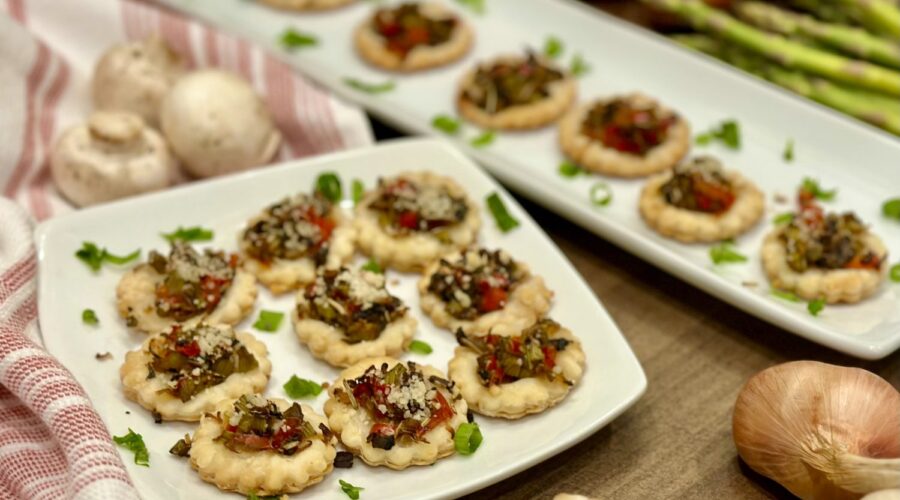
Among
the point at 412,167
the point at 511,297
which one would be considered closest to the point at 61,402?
the point at 511,297

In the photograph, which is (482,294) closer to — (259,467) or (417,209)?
(417,209)

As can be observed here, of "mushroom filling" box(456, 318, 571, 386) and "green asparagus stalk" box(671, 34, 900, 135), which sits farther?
"green asparagus stalk" box(671, 34, 900, 135)

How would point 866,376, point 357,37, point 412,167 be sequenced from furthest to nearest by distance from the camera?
1. point 357,37
2. point 412,167
3. point 866,376

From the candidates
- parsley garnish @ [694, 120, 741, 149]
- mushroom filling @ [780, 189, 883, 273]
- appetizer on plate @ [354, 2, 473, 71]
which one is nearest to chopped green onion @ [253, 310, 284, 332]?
appetizer on plate @ [354, 2, 473, 71]

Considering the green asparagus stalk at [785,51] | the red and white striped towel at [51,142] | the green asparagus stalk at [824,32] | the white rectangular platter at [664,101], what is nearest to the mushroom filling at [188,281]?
the red and white striped towel at [51,142]

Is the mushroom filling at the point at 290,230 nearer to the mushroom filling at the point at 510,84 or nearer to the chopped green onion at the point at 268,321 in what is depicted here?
the chopped green onion at the point at 268,321

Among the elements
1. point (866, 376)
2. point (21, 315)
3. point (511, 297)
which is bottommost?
point (21, 315)

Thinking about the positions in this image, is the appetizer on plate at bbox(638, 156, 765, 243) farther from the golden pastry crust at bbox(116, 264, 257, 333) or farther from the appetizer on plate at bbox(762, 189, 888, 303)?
the golden pastry crust at bbox(116, 264, 257, 333)

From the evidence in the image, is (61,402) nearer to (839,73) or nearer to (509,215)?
(509,215)
